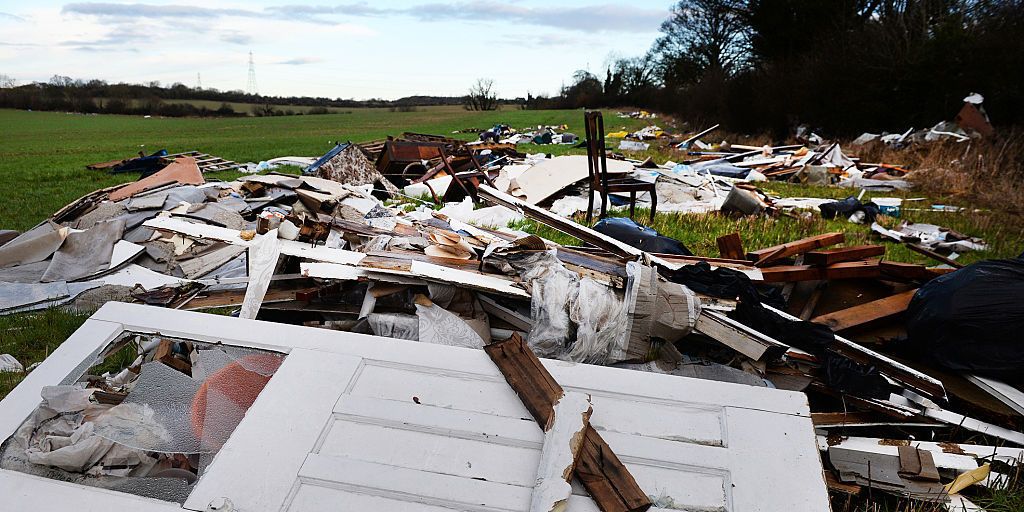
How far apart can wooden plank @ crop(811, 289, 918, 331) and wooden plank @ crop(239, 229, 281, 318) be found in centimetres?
324

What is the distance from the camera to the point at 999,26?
12.5 m

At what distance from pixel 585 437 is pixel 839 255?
325 centimetres

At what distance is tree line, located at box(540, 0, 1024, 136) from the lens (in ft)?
40.9

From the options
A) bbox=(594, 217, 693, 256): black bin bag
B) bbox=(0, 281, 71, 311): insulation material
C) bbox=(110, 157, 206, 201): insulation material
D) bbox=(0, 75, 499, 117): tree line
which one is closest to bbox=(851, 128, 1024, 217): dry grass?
bbox=(594, 217, 693, 256): black bin bag

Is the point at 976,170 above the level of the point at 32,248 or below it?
above

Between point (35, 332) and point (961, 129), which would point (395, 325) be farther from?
point (961, 129)

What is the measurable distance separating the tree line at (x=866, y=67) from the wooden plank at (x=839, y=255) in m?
10.9

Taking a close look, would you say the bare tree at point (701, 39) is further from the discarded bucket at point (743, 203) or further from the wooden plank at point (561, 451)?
the wooden plank at point (561, 451)

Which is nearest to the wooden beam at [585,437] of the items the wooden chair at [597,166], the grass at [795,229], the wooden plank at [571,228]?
the wooden plank at [571,228]

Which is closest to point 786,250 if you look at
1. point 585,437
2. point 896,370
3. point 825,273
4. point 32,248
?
point 825,273

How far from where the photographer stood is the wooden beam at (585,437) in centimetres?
154

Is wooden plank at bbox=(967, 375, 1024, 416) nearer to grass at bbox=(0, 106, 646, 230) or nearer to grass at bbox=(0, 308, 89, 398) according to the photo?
grass at bbox=(0, 308, 89, 398)

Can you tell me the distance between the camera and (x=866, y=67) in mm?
15469

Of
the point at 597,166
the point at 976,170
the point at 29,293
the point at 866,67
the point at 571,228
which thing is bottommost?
the point at 29,293
